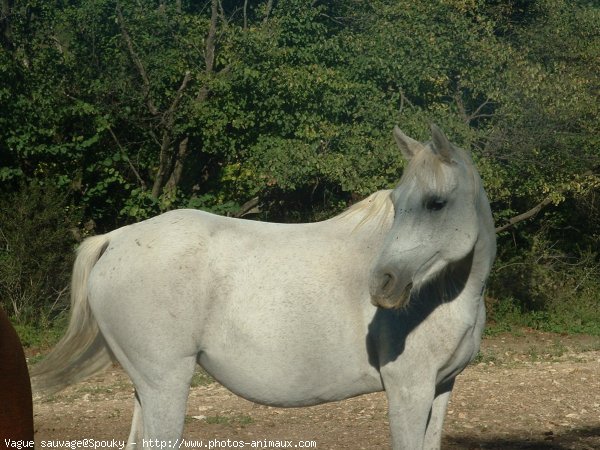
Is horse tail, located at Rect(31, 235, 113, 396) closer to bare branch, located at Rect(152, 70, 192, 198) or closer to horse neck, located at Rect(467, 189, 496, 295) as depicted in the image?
horse neck, located at Rect(467, 189, 496, 295)

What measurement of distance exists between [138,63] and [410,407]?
8.29 m

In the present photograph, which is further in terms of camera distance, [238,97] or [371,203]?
[238,97]

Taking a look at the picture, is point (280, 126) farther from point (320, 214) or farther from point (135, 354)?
point (135, 354)

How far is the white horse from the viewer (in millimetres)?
3559

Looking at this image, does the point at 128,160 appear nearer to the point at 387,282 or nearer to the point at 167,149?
the point at 167,149

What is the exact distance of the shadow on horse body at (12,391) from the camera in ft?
4.88

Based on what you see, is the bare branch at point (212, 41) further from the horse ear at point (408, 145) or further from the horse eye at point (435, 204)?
the horse eye at point (435, 204)

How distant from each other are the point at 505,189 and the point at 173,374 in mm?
8150

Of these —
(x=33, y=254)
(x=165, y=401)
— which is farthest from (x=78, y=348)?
(x=33, y=254)

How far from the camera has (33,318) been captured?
34.0 ft

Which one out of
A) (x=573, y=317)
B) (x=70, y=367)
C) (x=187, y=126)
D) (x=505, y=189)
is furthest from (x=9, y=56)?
(x=573, y=317)

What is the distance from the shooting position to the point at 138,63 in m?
10.9

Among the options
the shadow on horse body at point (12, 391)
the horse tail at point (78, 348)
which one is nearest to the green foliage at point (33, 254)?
the horse tail at point (78, 348)

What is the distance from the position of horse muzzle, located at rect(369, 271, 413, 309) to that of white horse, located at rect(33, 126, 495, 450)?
0.45 ft
